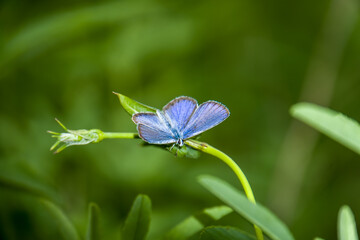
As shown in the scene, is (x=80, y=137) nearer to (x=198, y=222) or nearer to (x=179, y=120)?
(x=179, y=120)

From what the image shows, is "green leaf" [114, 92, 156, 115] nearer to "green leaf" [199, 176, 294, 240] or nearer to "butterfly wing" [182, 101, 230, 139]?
"butterfly wing" [182, 101, 230, 139]

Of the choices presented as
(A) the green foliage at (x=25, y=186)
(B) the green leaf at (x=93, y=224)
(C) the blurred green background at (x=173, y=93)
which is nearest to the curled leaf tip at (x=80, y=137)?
(B) the green leaf at (x=93, y=224)

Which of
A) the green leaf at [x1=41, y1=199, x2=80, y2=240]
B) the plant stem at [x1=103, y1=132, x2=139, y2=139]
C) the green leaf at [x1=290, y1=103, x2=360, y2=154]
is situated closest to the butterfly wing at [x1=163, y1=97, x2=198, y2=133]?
the plant stem at [x1=103, y1=132, x2=139, y2=139]

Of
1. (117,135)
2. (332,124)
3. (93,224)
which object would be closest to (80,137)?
(117,135)

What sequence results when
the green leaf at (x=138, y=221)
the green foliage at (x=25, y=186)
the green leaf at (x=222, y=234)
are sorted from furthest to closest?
1. the green foliage at (x=25, y=186)
2. the green leaf at (x=138, y=221)
3. the green leaf at (x=222, y=234)

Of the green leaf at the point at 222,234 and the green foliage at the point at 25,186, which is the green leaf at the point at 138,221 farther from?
the green foliage at the point at 25,186
